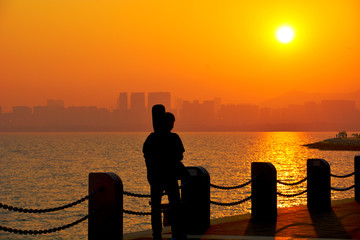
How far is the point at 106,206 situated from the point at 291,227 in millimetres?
4042

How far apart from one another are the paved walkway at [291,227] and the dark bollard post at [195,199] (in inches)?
11.2

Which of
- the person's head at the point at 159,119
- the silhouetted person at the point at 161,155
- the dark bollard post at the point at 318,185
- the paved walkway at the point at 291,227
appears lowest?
the paved walkway at the point at 291,227

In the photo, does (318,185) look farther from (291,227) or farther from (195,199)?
(195,199)

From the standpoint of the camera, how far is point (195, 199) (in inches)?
420

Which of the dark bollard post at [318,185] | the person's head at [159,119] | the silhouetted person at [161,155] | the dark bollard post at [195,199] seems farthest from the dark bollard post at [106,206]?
the dark bollard post at [318,185]

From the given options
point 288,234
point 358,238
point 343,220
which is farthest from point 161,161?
point 343,220

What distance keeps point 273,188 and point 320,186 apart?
204cm

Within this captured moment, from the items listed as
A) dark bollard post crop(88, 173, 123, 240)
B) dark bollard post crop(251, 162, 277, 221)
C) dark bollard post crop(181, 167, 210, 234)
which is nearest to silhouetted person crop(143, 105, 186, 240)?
dark bollard post crop(88, 173, 123, 240)

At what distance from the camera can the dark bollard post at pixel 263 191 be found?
12133mm

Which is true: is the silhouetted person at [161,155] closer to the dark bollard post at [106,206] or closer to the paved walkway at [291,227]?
the dark bollard post at [106,206]

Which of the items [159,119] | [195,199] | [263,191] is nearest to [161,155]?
[159,119]

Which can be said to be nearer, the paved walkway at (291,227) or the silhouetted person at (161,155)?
the silhouetted person at (161,155)

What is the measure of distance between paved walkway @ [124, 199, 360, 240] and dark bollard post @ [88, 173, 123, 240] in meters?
1.09

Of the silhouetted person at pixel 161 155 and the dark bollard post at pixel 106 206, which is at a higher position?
the silhouetted person at pixel 161 155
